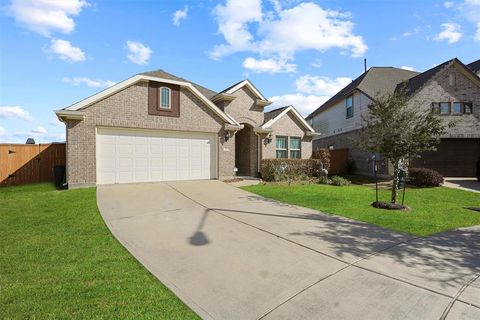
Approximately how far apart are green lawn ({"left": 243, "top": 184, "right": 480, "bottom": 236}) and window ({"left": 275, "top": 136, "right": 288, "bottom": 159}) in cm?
574

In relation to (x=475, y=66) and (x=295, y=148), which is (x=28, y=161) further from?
(x=475, y=66)

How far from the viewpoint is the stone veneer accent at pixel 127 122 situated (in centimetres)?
1185

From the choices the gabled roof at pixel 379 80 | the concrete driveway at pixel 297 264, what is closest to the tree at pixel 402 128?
the concrete driveway at pixel 297 264

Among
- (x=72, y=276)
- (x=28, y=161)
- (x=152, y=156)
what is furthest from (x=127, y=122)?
(x=72, y=276)

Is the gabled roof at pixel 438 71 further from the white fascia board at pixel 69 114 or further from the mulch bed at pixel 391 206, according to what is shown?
the white fascia board at pixel 69 114

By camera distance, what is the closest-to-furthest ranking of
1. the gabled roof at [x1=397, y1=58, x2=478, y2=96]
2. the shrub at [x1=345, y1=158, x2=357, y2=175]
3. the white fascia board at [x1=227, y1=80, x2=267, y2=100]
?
the white fascia board at [x1=227, y1=80, x2=267, y2=100]
the gabled roof at [x1=397, y1=58, x2=478, y2=96]
the shrub at [x1=345, y1=158, x2=357, y2=175]

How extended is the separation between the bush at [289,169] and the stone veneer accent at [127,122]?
A: 253cm

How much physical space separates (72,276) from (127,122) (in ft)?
31.9

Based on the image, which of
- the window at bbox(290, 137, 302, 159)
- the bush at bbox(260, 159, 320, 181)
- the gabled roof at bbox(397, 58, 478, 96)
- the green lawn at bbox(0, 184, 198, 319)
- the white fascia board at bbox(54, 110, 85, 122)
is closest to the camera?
the green lawn at bbox(0, 184, 198, 319)

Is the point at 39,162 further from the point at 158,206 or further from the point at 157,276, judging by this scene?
the point at 157,276

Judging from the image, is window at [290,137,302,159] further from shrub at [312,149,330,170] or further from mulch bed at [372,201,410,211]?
mulch bed at [372,201,410,211]

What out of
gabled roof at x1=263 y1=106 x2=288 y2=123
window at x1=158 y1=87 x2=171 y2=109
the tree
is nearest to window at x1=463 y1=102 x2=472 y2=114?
gabled roof at x1=263 y1=106 x2=288 y2=123

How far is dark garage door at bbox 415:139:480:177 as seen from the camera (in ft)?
64.9

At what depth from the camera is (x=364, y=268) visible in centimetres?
472
